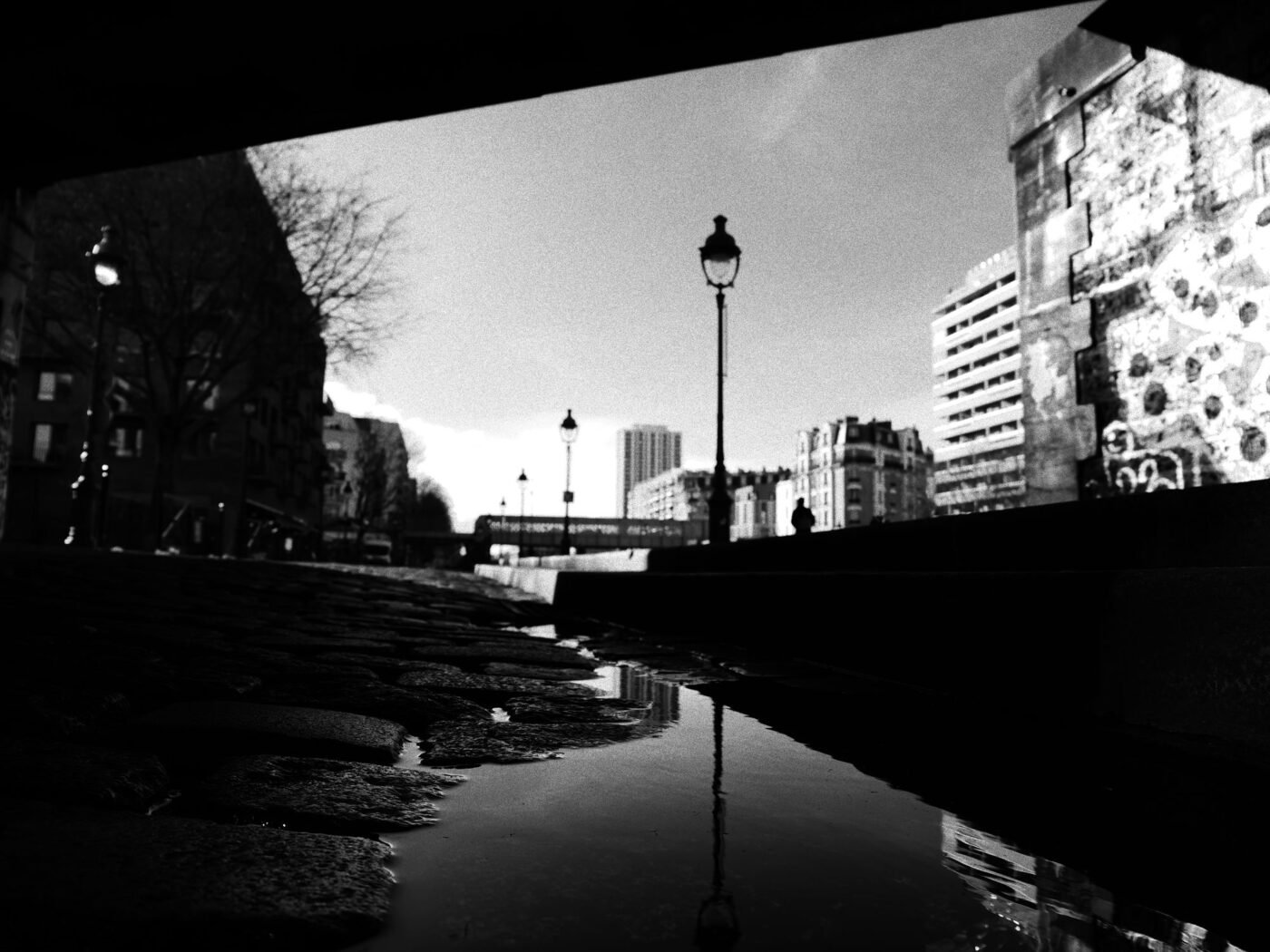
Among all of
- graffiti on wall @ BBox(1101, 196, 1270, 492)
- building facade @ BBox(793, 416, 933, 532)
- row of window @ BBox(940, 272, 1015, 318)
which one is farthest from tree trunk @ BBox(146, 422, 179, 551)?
building facade @ BBox(793, 416, 933, 532)

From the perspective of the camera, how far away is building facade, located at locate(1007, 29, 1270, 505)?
9125 mm

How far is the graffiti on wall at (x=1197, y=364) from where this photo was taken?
893 centimetres

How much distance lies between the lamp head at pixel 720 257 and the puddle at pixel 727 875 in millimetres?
11153

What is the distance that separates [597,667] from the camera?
4617 millimetres

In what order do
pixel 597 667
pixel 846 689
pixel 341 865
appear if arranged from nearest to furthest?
pixel 341 865
pixel 846 689
pixel 597 667

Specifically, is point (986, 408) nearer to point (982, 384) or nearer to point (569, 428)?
point (982, 384)

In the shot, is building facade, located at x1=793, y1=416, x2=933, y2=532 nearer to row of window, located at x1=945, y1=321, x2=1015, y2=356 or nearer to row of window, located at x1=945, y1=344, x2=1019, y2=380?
row of window, located at x1=945, y1=344, x2=1019, y2=380

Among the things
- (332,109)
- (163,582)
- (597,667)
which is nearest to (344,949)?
(597,667)

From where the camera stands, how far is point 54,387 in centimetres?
3922

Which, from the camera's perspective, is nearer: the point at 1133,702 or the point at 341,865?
the point at 341,865

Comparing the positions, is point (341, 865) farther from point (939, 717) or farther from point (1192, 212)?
point (1192, 212)

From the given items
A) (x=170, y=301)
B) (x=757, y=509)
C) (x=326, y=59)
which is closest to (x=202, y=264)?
(x=170, y=301)

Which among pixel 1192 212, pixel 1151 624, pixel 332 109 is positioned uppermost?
pixel 1192 212

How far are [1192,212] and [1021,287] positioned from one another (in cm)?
351
